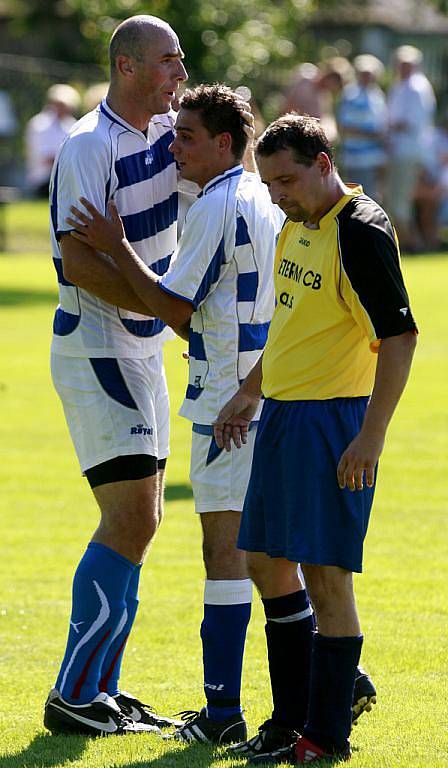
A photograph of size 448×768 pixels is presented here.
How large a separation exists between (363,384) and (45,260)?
63.5ft

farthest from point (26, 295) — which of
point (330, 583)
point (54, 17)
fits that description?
point (54, 17)

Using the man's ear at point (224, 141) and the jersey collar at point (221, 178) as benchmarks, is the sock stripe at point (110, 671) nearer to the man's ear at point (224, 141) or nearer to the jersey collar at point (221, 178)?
the jersey collar at point (221, 178)

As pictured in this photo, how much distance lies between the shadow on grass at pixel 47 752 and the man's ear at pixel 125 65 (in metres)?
2.32

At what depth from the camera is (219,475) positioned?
4.99m

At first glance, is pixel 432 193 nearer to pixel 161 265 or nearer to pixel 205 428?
pixel 161 265

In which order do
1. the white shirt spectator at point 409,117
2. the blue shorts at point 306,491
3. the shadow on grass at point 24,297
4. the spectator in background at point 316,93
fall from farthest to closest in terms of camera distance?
the white shirt spectator at point 409,117, the shadow on grass at point 24,297, the spectator in background at point 316,93, the blue shorts at point 306,491

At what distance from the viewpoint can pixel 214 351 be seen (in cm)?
500

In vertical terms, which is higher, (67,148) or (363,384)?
(67,148)

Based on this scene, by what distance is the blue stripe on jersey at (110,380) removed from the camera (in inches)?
204

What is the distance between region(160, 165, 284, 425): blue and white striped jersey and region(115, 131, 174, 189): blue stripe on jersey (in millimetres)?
373

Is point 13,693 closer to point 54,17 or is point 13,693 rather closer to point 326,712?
point 326,712

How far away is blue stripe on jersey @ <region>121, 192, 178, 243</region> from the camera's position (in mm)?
5238

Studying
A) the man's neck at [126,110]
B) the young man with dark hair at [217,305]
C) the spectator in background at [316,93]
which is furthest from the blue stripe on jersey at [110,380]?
the spectator in background at [316,93]

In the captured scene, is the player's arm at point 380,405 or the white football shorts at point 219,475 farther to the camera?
the white football shorts at point 219,475
